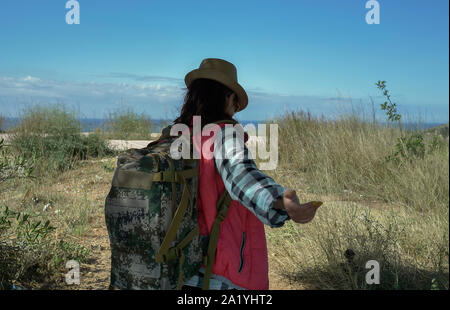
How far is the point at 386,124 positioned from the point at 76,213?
18.7 feet

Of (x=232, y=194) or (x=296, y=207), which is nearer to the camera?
(x=296, y=207)

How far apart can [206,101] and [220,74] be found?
0.14 m

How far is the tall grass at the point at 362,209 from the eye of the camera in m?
3.27

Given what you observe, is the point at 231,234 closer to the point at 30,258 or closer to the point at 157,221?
the point at 157,221

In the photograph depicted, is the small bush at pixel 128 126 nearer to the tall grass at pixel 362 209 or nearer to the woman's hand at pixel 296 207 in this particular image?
the tall grass at pixel 362 209

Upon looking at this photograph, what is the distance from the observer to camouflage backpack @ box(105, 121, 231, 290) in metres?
1.59

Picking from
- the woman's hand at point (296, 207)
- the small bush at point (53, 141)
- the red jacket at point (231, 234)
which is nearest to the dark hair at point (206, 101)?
the red jacket at point (231, 234)

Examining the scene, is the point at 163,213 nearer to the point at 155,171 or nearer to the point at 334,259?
the point at 155,171

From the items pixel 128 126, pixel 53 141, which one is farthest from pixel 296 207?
pixel 128 126

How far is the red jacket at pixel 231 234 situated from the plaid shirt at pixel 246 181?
99 mm

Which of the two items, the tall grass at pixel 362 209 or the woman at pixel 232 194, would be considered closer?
the woman at pixel 232 194

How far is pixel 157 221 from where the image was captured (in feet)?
5.22

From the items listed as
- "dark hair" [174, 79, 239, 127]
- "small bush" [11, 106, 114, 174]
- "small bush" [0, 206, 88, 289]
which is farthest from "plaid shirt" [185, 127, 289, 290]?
"small bush" [11, 106, 114, 174]
